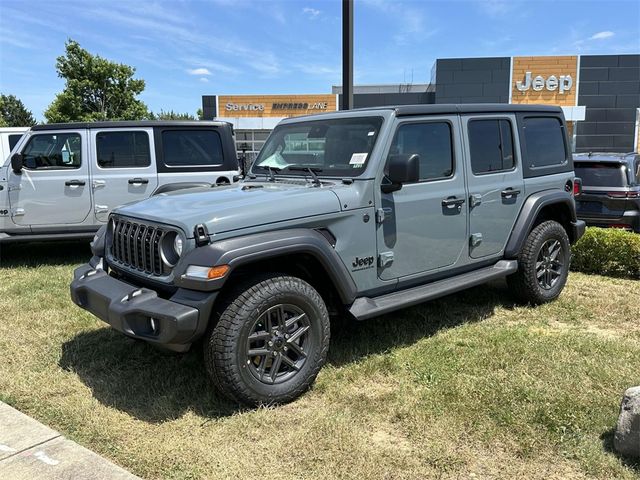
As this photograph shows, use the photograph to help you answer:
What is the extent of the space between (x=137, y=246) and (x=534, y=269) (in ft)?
12.2

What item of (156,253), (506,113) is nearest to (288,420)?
(156,253)

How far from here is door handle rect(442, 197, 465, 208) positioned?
14.4 feet

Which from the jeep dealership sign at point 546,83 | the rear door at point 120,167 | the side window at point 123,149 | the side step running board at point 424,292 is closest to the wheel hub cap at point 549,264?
the side step running board at point 424,292

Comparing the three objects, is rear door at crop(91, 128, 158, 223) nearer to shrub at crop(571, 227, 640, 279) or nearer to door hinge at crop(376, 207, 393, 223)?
door hinge at crop(376, 207, 393, 223)

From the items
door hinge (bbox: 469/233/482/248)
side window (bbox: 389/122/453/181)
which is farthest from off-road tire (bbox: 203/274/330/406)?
door hinge (bbox: 469/233/482/248)

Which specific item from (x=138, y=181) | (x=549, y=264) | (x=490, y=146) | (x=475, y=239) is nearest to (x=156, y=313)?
(x=475, y=239)

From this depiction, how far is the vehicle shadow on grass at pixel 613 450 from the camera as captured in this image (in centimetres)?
272

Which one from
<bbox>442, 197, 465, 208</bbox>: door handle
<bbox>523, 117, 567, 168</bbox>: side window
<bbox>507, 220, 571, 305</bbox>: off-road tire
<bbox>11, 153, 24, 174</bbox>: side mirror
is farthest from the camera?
<bbox>11, 153, 24, 174</bbox>: side mirror

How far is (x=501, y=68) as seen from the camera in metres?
25.1

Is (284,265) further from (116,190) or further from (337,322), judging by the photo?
(116,190)

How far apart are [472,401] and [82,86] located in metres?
25.0

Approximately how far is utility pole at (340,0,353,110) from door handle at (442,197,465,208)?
3257mm

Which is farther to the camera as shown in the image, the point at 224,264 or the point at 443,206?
the point at 443,206

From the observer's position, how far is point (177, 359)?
416cm
